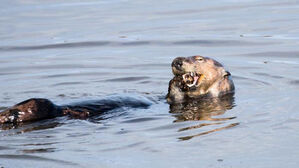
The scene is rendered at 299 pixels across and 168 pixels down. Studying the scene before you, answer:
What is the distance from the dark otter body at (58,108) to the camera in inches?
251

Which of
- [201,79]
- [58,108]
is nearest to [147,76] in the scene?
[201,79]

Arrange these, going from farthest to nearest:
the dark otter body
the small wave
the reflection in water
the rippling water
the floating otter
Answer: the small wave, the floating otter, the reflection in water, the dark otter body, the rippling water

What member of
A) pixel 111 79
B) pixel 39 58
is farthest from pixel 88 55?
pixel 111 79

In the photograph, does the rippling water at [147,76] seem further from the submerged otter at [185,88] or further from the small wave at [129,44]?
the submerged otter at [185,88]

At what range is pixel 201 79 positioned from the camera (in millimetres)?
7926

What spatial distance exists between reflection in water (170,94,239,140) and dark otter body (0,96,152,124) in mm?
410

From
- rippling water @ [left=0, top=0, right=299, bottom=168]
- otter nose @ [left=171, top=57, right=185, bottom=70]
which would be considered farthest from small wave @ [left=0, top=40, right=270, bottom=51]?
otter nose @ [left=171, top=57, right=185, bottom=70]

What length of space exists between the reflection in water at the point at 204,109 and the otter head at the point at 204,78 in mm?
144

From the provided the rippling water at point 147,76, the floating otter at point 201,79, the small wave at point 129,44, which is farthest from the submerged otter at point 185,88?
the small wave at point 129,44

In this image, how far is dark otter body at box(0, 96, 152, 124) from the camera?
20.9 ft

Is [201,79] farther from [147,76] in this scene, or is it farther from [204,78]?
Result: [147,76]

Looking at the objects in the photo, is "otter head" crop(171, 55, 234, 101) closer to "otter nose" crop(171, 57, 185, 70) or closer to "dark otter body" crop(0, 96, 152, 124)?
"otter nose" crop(171, 57, 185, 70)

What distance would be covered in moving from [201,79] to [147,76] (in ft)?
4.92

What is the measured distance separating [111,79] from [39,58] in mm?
2046
